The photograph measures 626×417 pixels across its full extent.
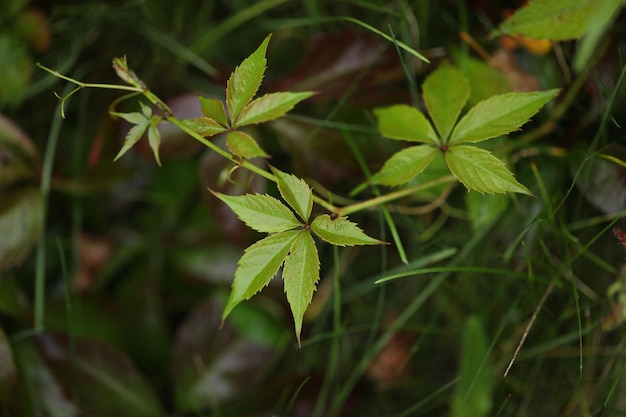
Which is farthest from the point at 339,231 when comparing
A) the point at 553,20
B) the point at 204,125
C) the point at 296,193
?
the point at 553,20

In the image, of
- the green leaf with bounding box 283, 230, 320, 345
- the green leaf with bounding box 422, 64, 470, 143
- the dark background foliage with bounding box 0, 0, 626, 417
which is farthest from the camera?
the dark background foliage with bounding box 0, 0, 626, 417

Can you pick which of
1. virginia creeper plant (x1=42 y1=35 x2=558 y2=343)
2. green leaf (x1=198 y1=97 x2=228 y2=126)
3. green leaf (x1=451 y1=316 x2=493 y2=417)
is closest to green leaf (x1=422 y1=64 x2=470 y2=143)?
virginia creeper plant (x1=42 y1=35 x2=558 y2=343)

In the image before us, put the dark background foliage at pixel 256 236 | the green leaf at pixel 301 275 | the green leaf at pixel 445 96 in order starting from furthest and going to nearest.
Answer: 1. the dark background foliage at pixel 256 236
2. the green leaf at pixel 445 96
3. the green leaf at pixel 301 275

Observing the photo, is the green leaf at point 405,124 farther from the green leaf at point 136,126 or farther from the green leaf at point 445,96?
the green leaf at point 136,126

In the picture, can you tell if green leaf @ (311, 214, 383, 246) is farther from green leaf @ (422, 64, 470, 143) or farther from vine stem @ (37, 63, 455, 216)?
green leaf @ (422, 64, 470, 143)

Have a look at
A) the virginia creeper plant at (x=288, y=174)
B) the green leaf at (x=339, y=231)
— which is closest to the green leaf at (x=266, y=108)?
the virginia creeper plant at (x=288, y=174)

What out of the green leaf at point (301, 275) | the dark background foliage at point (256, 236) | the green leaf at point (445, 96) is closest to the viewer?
the green leaf at point (301, 275)
